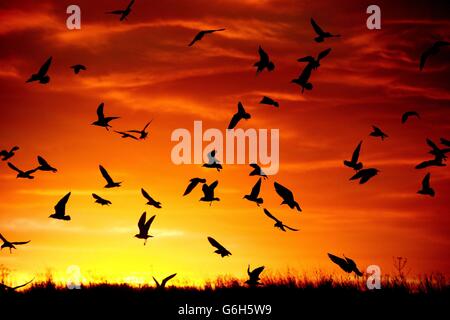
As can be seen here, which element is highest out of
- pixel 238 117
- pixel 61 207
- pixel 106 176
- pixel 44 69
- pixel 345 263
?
pixel 44 69

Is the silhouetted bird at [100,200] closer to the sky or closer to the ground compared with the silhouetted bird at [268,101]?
closer to the ground

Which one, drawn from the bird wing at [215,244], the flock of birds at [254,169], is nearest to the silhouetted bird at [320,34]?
the flock of birds at [254,169]

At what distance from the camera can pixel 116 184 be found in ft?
55.4

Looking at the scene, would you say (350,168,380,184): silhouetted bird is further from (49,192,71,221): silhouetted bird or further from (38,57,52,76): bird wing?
(38,57,52,76): bird wing

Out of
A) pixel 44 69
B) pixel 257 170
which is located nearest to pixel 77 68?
pixel 44 69

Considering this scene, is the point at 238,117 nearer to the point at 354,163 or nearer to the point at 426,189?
the point at 354,163

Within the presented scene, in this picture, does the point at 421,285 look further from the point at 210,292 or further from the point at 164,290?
the point at 164,290

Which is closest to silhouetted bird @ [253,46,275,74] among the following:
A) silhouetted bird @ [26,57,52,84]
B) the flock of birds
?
the flock of birds

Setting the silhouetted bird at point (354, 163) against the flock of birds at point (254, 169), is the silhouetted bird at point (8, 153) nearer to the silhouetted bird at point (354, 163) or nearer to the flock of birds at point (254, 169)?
the flock of birds at point (254, 169)

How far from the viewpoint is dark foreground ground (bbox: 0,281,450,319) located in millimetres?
16703
